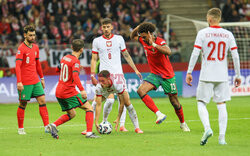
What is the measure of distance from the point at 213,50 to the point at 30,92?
409cm

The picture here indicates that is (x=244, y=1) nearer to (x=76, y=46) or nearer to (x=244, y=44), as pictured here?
(x=244, y=44)

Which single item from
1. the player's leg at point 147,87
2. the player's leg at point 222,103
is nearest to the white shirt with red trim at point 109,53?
the player's leg at point 147,87

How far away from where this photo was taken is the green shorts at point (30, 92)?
979 centimetres

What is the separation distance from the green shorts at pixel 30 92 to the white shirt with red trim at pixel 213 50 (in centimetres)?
369

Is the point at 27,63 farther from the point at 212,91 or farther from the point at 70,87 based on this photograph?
the point at 212,91

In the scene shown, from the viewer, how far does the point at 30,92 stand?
32.2ft

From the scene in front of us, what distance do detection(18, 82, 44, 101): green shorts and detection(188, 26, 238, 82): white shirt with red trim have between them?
3688mm

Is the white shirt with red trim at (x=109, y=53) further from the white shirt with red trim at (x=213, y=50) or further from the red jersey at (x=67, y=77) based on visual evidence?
the white shirt with red trim at (x=213, y=50)

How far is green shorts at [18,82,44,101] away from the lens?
9789 mm

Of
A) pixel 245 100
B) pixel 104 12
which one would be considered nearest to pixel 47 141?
pixel 245 100

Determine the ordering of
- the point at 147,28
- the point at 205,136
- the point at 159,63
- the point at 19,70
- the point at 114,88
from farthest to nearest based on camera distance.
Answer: the point at 159,63, the point at 19,70, the point at 114,88, the point at 147,28, the point at 205,136

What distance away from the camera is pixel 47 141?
8555 mm

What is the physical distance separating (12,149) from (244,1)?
73.8ft

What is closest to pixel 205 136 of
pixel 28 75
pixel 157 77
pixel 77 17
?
pixel 157 77
